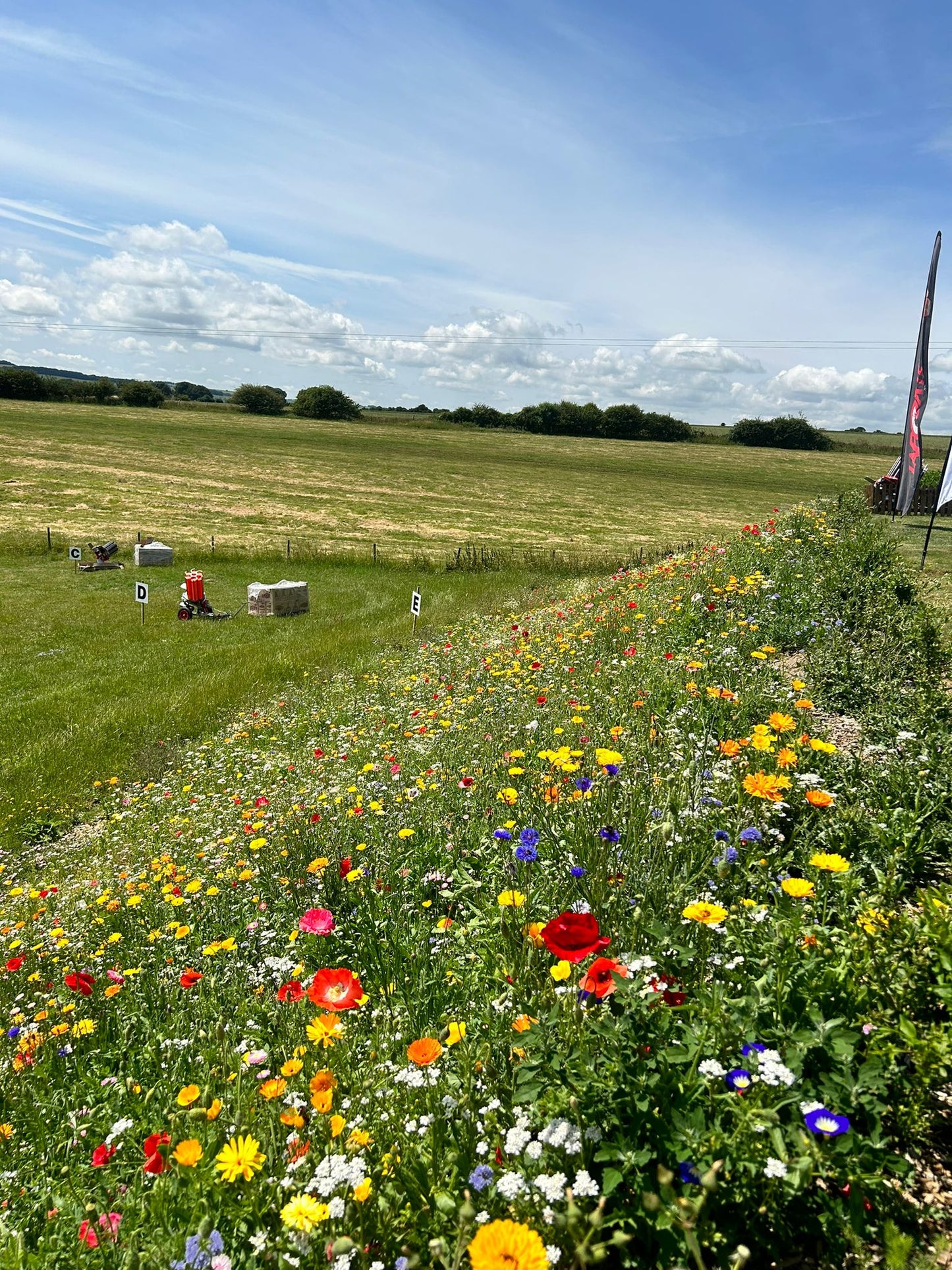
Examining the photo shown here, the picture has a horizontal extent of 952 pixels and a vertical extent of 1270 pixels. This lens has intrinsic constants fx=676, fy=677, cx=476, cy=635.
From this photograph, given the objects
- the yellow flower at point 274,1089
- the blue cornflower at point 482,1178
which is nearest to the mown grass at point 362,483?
the yellow flower at point 274,1089

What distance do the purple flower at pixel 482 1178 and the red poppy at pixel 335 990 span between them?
2.03ft

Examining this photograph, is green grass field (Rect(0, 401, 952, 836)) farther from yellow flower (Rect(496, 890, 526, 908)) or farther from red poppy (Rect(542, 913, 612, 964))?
red poppy (Rect(542, 913, 612, 964))

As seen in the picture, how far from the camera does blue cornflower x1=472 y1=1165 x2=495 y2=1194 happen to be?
1696 millimetres

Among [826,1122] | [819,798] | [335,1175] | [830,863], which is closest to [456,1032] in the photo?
[335,1175]

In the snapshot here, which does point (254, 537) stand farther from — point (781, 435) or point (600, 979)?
point (781, 435)

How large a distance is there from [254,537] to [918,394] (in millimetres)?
28678

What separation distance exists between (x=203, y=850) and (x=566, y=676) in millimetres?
3810

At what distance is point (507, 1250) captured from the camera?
1.30 meters

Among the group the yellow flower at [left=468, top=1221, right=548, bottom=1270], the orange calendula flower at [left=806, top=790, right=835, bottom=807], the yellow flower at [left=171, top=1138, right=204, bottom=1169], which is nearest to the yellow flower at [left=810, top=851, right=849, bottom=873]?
the orange calendula flower at [left=806, top=790, right=835, bottom=807]

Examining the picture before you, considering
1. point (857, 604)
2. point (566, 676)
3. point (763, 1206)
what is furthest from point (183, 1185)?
point (857, 604)

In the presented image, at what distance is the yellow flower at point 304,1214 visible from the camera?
1606 millimetres

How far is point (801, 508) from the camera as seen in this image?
15414 millimetres

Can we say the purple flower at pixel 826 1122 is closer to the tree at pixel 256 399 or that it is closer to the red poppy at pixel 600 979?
the red poppy at pixel 600 979

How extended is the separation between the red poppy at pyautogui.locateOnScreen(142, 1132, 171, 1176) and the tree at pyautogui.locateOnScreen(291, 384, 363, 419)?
125 metres
